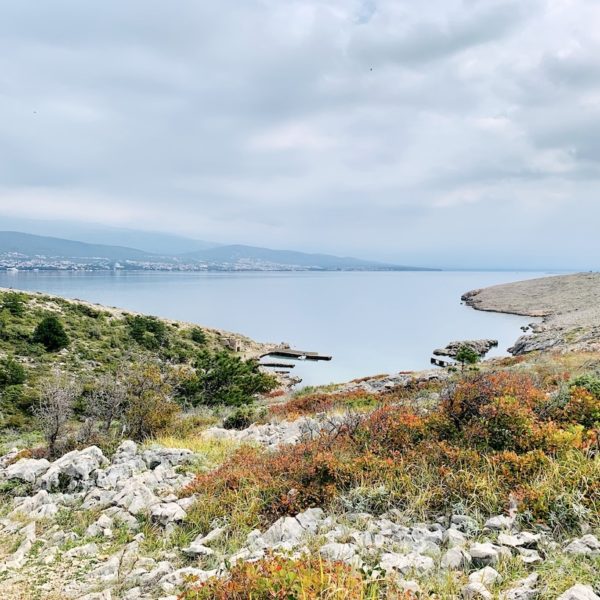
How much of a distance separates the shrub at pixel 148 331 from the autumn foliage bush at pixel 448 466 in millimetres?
31939

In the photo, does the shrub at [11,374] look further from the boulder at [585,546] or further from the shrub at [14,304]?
the boulder at [585,546]

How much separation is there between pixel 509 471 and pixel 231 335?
45851 mm

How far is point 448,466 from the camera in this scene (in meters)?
5.98

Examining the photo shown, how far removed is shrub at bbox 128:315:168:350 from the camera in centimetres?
3734

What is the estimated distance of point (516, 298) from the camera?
100125mm

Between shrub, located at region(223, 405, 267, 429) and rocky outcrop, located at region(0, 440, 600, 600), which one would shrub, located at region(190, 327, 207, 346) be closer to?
shrub, located at region(223, 405, 267, 429)

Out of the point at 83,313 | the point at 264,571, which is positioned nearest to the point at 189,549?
the point at 264,571

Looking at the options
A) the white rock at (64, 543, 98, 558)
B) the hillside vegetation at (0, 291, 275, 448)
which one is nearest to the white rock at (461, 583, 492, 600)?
the white rock at (64, 543, 98, 558)

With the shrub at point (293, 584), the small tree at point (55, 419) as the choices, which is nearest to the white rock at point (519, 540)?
the shrub at point (293, 584)

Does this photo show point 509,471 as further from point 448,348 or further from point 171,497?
point 448,348

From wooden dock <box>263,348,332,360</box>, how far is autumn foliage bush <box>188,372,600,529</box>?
1484 inches

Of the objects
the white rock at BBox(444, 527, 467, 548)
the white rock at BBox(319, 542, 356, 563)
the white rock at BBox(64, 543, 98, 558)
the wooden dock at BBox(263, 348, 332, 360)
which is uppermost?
the white rock at BBox(444, 527, 467, 548)

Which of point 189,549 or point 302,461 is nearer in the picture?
point 189,549

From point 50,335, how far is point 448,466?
29618 mm
